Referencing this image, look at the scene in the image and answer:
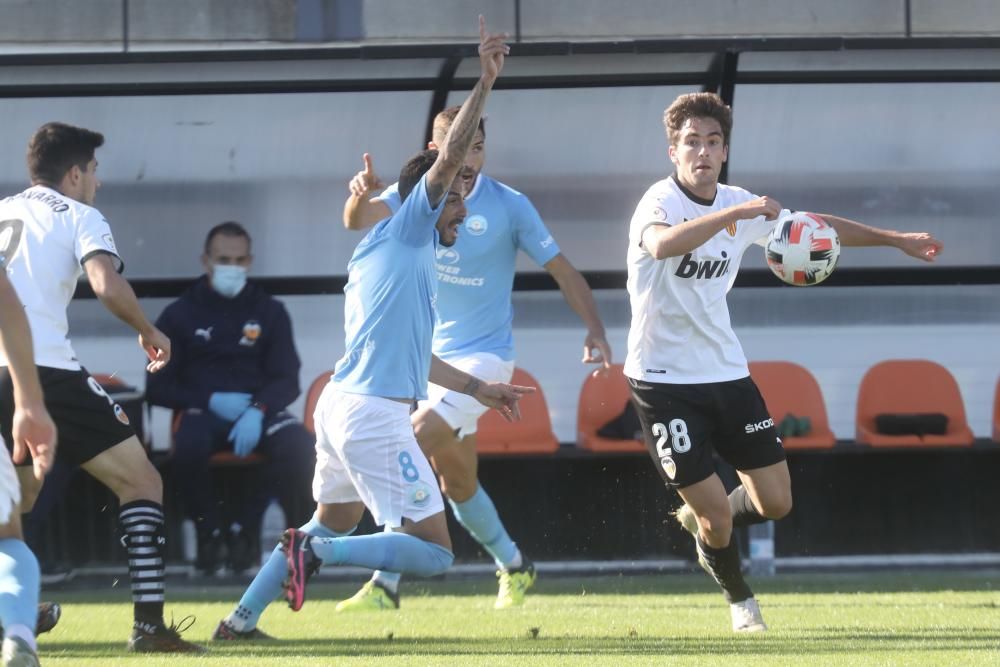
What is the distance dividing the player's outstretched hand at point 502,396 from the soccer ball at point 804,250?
4.02 ft

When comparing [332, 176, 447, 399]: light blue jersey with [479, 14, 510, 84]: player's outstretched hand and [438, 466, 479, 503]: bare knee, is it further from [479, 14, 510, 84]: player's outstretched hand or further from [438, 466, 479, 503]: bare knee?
[438, 466, 479, 503]: bare knee

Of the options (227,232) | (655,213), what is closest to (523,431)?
(227,232)

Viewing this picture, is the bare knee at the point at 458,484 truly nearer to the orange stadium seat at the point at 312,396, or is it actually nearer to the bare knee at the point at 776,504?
the bare knee at the point at 776,504

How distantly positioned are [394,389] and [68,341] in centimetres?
117

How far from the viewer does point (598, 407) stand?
368 inches

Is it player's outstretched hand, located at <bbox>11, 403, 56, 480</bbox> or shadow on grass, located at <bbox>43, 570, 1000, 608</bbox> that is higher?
player's outstretched hand, located at <bbox>11, 403, 56, 480</bbox>

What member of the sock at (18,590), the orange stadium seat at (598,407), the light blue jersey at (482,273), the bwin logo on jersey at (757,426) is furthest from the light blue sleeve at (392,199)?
the orange stadium seat at (598,407)

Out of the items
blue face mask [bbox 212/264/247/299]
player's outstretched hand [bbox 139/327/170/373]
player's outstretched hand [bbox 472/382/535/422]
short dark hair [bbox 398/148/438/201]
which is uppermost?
short dark hair [bbox 398/148/438/201]

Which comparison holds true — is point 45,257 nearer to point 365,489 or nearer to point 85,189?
point 85,189

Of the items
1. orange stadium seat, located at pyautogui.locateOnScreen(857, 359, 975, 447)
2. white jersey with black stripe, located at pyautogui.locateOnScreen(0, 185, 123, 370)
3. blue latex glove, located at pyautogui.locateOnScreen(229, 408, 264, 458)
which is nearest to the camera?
white jersey with black stripe, located at pyautogui.locateOnScreen(0, 185, 123, 370)

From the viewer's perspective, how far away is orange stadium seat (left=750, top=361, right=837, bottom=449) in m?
9.30

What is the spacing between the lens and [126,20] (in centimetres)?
929

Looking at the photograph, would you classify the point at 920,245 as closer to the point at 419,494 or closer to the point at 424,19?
the point at 419,494

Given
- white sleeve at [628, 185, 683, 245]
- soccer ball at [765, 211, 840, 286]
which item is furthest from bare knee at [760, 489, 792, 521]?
white sleeve at [628, 185, 683, 245]
